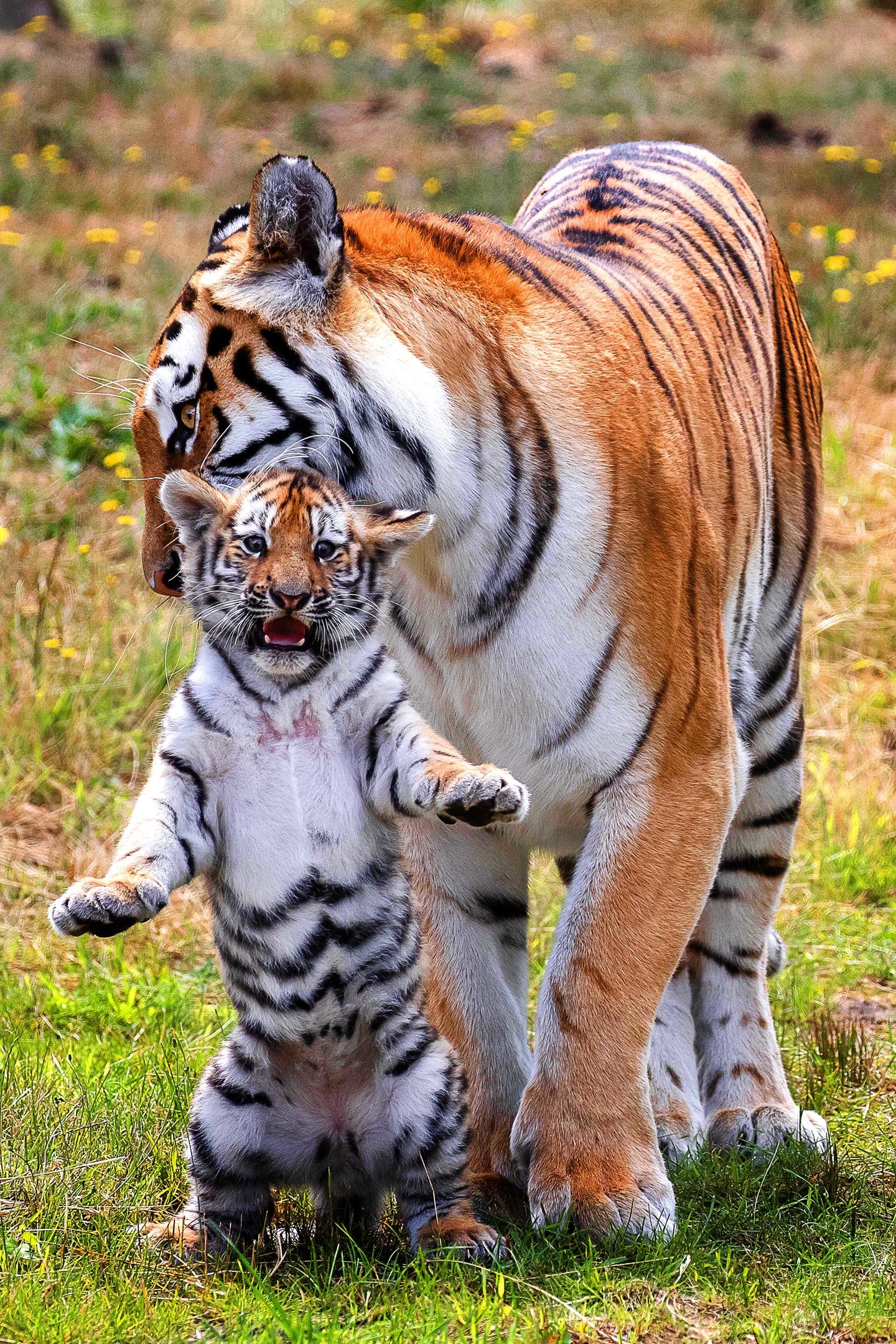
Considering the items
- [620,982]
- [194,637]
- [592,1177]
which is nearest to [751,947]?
[620,982]

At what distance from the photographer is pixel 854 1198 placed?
3041 millimetres

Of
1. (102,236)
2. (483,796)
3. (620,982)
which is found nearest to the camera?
(483,796)

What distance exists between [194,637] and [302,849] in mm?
2992

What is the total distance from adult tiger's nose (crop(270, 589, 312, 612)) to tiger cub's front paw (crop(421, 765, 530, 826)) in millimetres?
356

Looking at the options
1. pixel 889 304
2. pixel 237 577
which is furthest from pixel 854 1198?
pixel 889 304

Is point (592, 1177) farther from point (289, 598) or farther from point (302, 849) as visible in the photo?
point (289, 598)

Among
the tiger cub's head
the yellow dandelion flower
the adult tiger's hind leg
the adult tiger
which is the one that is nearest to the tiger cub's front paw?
the tiger cub's head

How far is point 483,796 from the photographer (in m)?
2.30

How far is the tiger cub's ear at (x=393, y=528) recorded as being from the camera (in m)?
2.62

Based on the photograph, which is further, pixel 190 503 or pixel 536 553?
pixel 536 553

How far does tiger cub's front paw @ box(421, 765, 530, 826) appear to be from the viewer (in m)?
2.30

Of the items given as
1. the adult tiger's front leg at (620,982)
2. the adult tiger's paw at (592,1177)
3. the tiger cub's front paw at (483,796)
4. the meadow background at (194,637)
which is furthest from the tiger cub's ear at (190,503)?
the adult tiger's paw at (592,1177)

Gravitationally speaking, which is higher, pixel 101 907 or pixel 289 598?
pixel 289 598

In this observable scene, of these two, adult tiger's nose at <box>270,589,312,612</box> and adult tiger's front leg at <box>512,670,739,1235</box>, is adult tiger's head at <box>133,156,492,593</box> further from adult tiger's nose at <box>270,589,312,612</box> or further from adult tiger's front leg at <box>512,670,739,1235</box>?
adult tiger's front leg at <box>512,670,739,1235</box>
